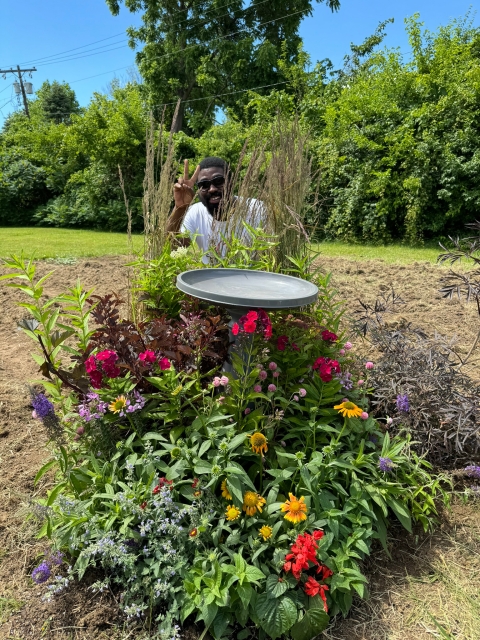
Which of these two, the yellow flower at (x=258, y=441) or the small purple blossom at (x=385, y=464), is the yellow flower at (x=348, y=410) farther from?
the yellow flower at (x=258, y=441)

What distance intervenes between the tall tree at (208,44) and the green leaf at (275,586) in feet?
63.1

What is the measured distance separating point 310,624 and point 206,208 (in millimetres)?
2626

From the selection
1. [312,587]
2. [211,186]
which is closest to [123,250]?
[211,186]

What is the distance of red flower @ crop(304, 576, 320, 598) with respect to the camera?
129 centimetres

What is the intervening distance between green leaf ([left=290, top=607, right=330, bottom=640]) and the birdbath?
951 mm

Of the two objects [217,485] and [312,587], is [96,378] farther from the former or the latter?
[312,587]

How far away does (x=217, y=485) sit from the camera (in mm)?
1591

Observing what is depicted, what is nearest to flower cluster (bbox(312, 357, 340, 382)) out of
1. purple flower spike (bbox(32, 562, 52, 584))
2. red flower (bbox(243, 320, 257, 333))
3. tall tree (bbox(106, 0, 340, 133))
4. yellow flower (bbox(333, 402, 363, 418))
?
yellow flower (bbox(333, 402, 363, 418))

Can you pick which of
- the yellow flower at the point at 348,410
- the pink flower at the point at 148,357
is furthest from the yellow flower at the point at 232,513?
the pink flower at the point at 148,357

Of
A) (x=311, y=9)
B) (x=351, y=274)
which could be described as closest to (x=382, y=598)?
(x=351, y=274)

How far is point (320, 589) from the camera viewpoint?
1.34m

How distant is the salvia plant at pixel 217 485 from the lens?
133 centimetres

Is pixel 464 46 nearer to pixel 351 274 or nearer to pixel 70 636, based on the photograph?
pixel 351 274

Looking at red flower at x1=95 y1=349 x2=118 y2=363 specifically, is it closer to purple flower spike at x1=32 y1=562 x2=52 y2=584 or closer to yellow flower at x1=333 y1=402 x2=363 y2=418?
purple flower spike at x1=32 y1=562 x2=52 y2=584
